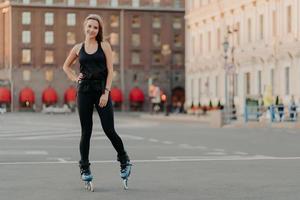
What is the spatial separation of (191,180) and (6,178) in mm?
2625

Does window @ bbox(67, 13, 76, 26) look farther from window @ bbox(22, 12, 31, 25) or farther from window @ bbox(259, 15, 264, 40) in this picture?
window @ bbox(259, 15, 264, 40)

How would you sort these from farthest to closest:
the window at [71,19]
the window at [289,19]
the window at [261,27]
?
the window at [71,19] → the window at [261,27] → the window at [289,19]

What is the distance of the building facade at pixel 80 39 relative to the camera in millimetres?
118000

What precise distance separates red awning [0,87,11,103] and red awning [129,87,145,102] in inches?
642

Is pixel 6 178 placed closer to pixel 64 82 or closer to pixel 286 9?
pixel 286 9

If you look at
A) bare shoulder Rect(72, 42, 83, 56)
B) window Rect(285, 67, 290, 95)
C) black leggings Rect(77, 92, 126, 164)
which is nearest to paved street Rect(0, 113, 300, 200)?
black leggings Rect(77, 92, 126, 164)

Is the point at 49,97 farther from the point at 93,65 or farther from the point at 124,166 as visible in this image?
the point at 93,65

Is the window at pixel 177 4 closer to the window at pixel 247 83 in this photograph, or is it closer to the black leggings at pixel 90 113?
the window at pixel 247 83

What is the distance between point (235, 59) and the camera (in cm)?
7619

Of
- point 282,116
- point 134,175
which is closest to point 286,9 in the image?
point 282,116

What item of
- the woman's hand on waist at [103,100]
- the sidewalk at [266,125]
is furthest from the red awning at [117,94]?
the woman's hand on waist at [103,100]

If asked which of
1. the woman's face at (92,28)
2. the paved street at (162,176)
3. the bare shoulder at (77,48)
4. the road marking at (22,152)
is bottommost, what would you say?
the road marking at (22,152)

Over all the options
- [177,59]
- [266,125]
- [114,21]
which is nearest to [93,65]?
[266,125]

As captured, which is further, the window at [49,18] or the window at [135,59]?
the window at [135,59]
